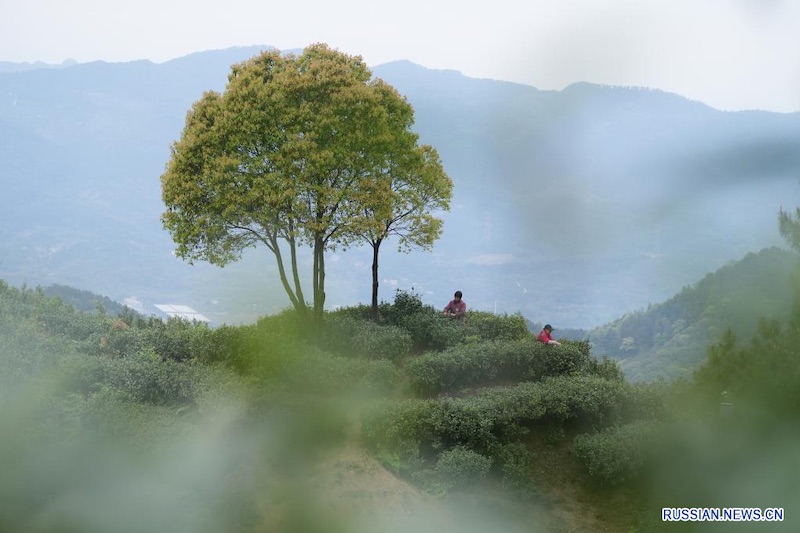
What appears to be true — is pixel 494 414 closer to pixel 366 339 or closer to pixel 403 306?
pixel 366 339

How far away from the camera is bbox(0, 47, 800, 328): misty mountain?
16.8 meters

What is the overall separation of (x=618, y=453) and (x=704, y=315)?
21.3 feet

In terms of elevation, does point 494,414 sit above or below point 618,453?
above

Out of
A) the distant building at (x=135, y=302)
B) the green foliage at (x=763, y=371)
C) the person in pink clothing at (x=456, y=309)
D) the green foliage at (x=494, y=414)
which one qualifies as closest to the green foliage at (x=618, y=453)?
the green foliage at (x=494, y=414)

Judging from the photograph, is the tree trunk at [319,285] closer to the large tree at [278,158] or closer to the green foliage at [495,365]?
the large tree at [278,158]

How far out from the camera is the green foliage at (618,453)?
45.7 ft

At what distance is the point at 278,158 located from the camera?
18750 millimetres

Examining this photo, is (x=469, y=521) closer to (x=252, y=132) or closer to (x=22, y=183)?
(x=252, y=132)

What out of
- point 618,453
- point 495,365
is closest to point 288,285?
point 495,365

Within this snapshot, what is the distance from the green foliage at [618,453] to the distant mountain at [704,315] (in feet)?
5.77

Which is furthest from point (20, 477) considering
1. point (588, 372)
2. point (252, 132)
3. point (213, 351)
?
point (588, 372)

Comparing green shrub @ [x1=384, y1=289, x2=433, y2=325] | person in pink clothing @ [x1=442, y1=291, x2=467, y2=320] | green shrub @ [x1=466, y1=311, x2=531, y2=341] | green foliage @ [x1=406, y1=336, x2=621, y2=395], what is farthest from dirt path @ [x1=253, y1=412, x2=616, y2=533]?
green shrub @ [x1=384, y1=289, x2=433, y2=325]

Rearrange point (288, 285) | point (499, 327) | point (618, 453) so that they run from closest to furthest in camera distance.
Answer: point (618, 453) → point (288, 285) → point (499, 327)

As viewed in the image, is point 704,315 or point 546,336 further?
point 546,336
